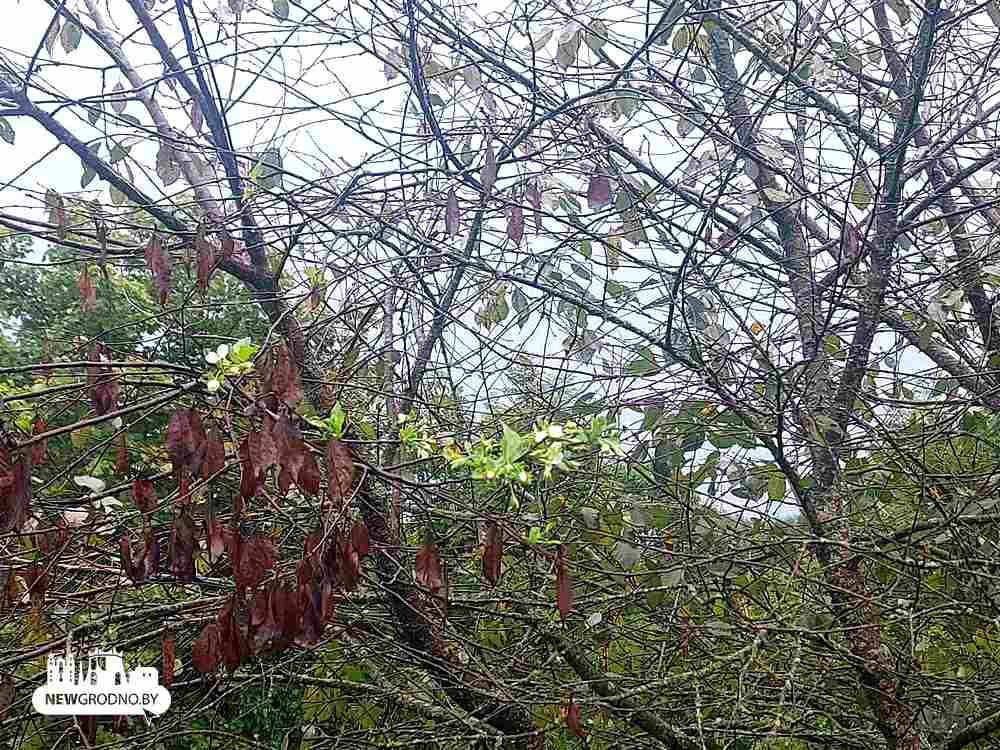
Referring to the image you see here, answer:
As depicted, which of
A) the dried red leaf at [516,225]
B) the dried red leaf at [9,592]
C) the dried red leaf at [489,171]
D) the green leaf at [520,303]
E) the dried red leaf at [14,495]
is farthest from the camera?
the green leaf at [520,303]

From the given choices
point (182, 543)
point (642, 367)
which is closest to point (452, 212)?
point (642, 367)

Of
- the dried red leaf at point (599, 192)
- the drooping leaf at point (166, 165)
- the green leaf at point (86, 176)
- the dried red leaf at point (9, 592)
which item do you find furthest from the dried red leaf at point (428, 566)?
the green leaf at point (86, 176)

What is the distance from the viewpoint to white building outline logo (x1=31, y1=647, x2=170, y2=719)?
4.78 ft

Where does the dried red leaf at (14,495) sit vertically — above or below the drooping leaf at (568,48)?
below

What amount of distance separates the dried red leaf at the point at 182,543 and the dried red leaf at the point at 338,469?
0.83 ft

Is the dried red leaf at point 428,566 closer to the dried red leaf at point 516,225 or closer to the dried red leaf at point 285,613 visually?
the dried red leaf at point 285,613

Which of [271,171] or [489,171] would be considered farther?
[271,171]

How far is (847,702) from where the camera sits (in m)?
2.21

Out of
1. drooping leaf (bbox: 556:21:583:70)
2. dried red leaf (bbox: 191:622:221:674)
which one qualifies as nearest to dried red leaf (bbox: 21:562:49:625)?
dried red leaf (bbox: 191:622:221:674)

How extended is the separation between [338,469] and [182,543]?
0.93 feet

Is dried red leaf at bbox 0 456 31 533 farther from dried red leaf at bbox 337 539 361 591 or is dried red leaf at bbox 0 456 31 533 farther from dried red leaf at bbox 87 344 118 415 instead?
dried red leaf at bbox 337 539 361 591

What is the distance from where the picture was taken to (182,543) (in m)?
1.32

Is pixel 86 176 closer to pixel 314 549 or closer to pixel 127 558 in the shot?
pixel 127 558

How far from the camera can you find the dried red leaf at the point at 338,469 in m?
1.21
